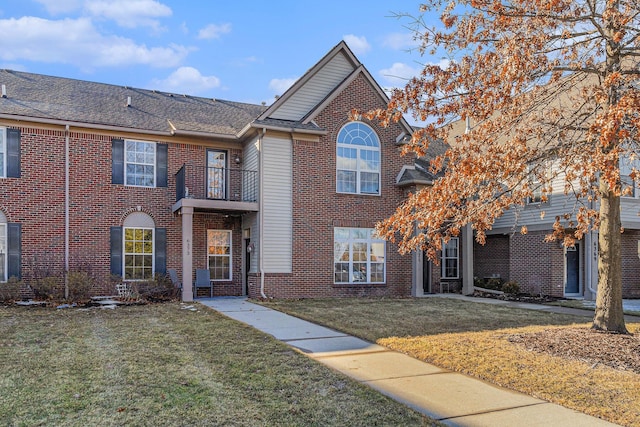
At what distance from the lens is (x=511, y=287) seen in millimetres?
18031

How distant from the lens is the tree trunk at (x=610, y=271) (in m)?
8.74

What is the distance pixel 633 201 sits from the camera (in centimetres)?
1692

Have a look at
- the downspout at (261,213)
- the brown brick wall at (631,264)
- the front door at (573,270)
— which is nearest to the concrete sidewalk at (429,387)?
the downspout at (261,213)

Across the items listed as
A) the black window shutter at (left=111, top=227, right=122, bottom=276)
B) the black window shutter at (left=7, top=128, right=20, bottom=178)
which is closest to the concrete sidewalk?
the black window shutter at (left=111, top=227, right=122, bottom=276)

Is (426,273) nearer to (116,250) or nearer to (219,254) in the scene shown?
(219,254)

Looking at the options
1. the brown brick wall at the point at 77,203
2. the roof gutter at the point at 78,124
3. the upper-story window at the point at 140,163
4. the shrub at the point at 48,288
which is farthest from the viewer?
the upper-story window at the point at 140,163

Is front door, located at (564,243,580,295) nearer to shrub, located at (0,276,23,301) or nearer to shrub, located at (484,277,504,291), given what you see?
shrub, located at (484,277,504,291)

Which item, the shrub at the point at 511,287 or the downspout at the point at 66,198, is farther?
the shrub at the point at 511,287

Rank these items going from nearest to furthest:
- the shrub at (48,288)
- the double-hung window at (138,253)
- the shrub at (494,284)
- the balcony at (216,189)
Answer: the shrub at (48,288)
the balcony at (216,189)
the double-hung window at (138,253)
the shrub at (494,284)

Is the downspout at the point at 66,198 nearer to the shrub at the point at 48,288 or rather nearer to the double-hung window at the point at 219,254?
the shrub at the point at 48,288

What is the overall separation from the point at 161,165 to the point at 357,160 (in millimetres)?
6363

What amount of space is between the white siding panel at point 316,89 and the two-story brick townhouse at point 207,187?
0.12 ft

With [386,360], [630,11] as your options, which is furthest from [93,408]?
[630,11]

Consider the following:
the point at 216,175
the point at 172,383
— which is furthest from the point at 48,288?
the point at 172,383
